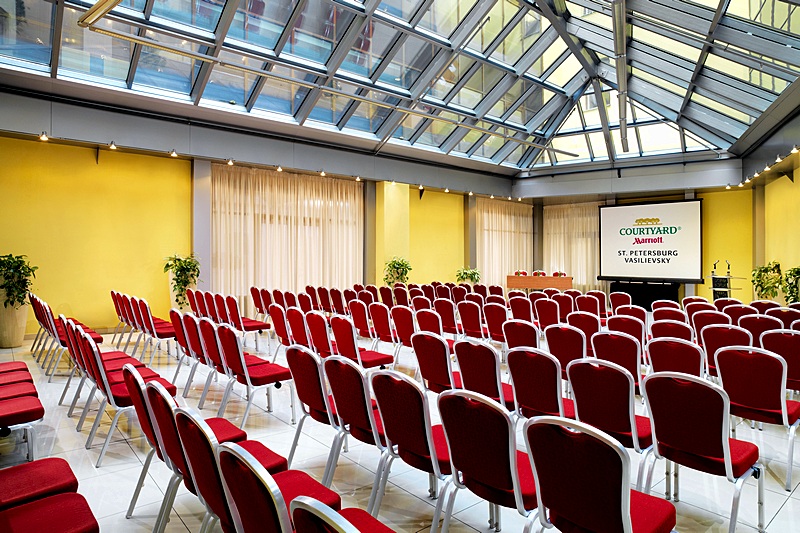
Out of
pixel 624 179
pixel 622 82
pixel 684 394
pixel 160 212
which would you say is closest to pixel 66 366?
pixel 160 212

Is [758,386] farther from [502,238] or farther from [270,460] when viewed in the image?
[502,238]

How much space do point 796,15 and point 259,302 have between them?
881 cm

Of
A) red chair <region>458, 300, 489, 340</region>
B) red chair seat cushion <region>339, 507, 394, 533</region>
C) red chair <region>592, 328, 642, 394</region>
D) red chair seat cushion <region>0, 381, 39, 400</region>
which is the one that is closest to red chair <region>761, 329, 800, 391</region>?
red chair <region>592, 328, 642, 394</region>

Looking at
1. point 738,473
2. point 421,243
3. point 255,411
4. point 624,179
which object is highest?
point 624,179

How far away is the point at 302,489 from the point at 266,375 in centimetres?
228

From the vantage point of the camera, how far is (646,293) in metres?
15.7

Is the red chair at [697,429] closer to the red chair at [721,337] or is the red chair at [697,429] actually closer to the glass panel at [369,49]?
the red chair at [721,337]

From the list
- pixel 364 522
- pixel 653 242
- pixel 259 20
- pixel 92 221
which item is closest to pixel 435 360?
pixel 364 522

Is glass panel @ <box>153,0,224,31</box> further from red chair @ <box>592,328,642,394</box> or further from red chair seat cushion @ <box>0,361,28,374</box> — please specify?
red chair @ <box>592,328,642,394</box>

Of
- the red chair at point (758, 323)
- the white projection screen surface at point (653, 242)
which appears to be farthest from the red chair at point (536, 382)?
the white projection screen surface at point (653, 242)

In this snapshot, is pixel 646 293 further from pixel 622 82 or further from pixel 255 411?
pixel 255 411

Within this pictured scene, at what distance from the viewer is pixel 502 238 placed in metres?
18.1

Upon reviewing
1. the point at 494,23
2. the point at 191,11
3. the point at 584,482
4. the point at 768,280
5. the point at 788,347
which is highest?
the point at 494,23

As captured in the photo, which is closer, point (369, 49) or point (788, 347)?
point (788, 347)
